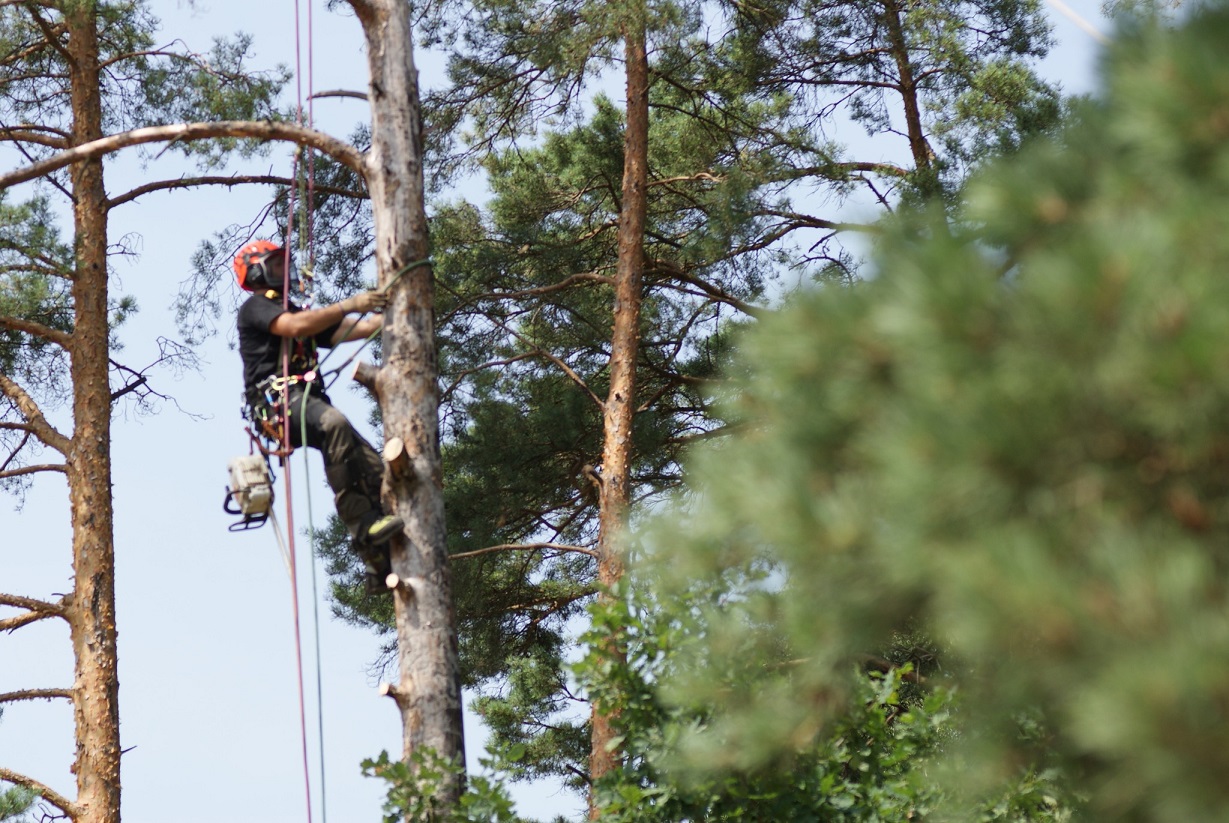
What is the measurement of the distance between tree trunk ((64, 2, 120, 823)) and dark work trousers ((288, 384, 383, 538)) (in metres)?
4.23

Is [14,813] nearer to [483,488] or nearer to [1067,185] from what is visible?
[483,488]

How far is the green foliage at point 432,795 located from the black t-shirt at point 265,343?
6.53ft

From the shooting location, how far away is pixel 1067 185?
111 inches

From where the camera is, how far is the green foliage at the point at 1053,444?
2219mm

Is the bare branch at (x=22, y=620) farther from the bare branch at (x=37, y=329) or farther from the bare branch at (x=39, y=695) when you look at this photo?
the bare branch at (x=37, y=329)

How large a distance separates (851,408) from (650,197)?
9.36m

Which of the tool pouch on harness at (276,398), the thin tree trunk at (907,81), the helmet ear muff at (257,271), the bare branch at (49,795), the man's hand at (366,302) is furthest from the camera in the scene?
the thin tree trunk at (907,81)

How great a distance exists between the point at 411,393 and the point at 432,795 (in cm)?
163

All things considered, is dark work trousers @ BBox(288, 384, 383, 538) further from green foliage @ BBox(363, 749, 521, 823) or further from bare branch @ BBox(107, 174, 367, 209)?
bare branch @ BBox(107, 174, 367, 209)

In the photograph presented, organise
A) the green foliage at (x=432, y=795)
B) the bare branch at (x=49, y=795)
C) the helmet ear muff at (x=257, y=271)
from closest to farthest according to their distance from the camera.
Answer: the green foliage at (x=432, y=795), the helmet ear muff at (x=257, y=271), the bare branch at (x=49, y=795)

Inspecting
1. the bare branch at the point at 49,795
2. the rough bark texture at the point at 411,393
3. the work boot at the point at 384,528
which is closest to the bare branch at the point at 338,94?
the rough bark texture at the point at 411,393

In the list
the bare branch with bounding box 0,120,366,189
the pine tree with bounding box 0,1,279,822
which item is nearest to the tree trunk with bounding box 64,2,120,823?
the pine tree with bounding box 0,1,279,822

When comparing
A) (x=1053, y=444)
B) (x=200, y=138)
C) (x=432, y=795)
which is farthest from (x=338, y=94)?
(x=1053, y=444)

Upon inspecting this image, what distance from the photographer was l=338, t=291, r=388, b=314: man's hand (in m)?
6.00
